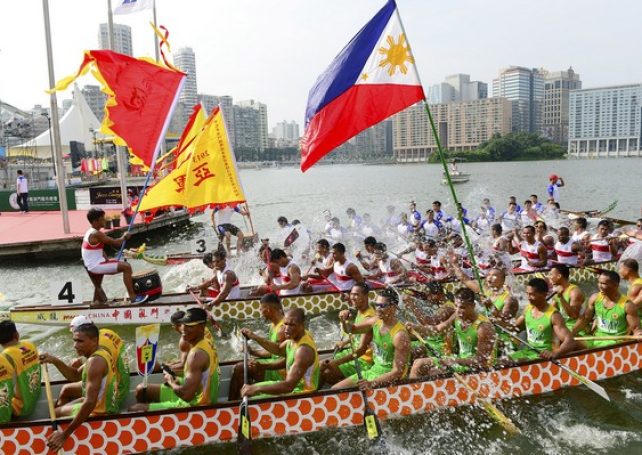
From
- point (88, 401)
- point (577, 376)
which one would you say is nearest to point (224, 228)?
point (88, 401)

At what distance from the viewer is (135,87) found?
10078 mm

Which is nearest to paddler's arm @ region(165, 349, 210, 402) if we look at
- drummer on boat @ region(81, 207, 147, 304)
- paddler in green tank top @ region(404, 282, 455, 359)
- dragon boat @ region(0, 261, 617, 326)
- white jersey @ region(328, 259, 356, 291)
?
paddler in green tank top @ region(404, 282, 455, 359)

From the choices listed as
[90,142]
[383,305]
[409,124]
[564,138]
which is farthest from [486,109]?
[383,305]

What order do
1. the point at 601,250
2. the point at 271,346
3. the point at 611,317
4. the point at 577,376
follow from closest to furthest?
the point at 577,376, the point at 271,346, the point at 611,317, the point at 601,250

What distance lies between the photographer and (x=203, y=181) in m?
10.3

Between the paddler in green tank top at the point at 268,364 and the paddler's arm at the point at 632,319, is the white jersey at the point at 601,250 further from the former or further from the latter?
the paddler in green tank top at the point at 268,364

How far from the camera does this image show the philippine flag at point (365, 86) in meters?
7.81

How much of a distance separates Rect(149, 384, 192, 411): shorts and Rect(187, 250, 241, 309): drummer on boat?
4197 mm

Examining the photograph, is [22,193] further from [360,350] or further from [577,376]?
[577,376]

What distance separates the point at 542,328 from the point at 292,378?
3701 millimetres

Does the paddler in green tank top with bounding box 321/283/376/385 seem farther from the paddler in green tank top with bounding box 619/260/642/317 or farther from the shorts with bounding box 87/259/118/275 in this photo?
the shorts with bounding box 87/259/118/275

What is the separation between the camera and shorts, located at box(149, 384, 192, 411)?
238 inches

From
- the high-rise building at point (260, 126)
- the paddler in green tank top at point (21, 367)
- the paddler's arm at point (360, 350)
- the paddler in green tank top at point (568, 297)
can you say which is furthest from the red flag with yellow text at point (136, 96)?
the high-rise building at point (260, 126)

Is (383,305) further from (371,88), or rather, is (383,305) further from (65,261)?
(65,261)
